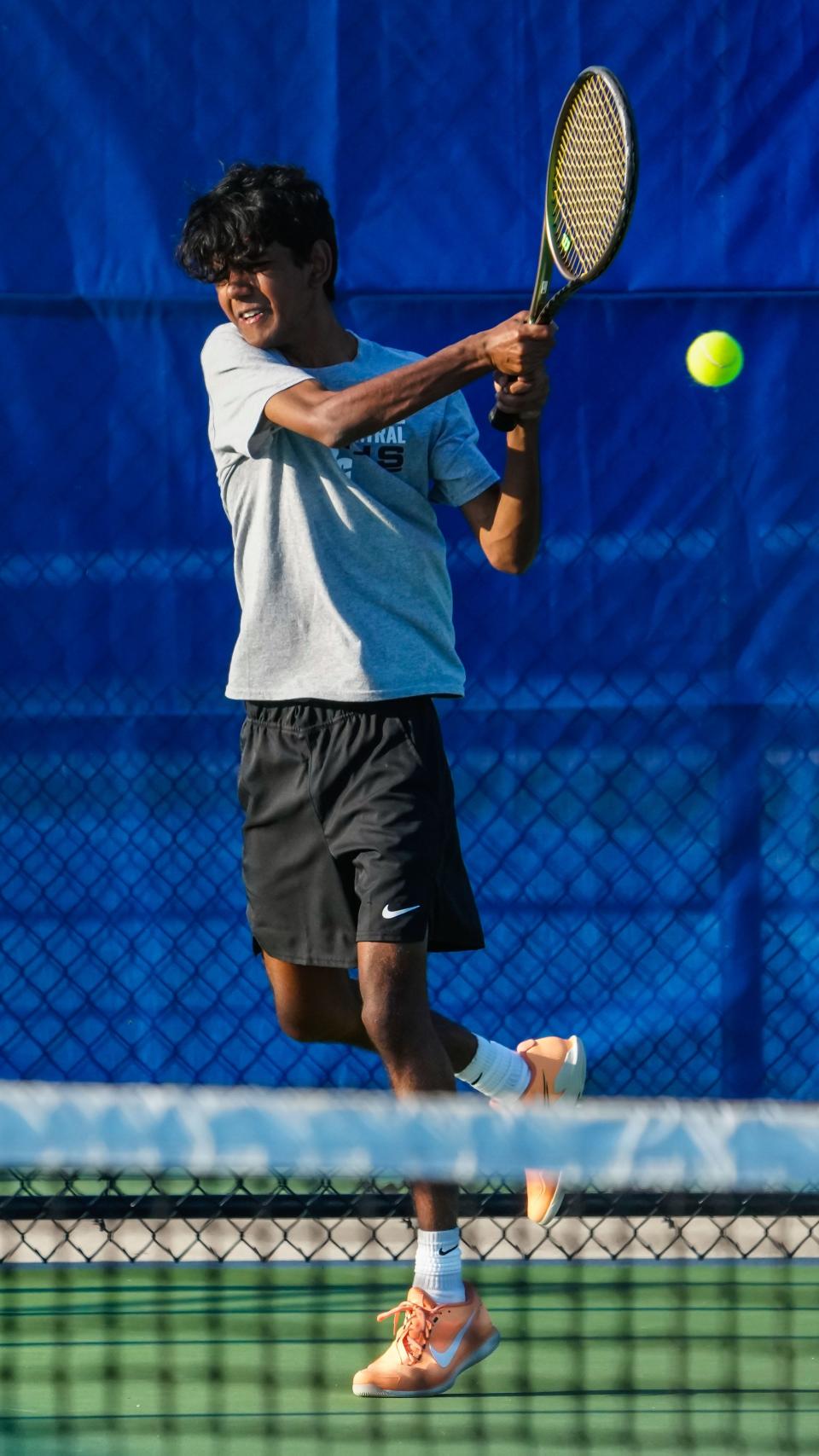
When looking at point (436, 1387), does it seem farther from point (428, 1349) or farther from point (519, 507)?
point (519, 507)

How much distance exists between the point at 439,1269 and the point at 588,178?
150 cm

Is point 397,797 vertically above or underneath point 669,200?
underneath

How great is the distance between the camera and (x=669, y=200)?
3.18 m

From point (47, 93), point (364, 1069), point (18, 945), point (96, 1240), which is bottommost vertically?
point (96, 1240)

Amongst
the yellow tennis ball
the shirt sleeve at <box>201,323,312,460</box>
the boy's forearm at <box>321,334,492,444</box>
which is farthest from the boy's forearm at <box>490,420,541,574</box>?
the yellow tennis ball

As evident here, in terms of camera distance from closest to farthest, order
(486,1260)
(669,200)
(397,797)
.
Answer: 1. (397,797)
2. (486,1260)
3. (669,200)

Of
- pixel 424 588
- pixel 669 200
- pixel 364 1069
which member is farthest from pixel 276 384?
pixel 364 1069

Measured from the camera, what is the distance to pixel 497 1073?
2.58 metres

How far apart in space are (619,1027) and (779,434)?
108 cm

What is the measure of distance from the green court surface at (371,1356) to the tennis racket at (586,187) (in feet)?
4.09

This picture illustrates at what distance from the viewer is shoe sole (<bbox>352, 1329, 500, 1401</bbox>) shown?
87.5 inches

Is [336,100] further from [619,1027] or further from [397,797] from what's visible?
[619,1027]

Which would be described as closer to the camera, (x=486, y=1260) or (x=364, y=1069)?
(x=486, y=1260)

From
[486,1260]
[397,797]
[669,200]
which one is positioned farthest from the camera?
[669,200]
